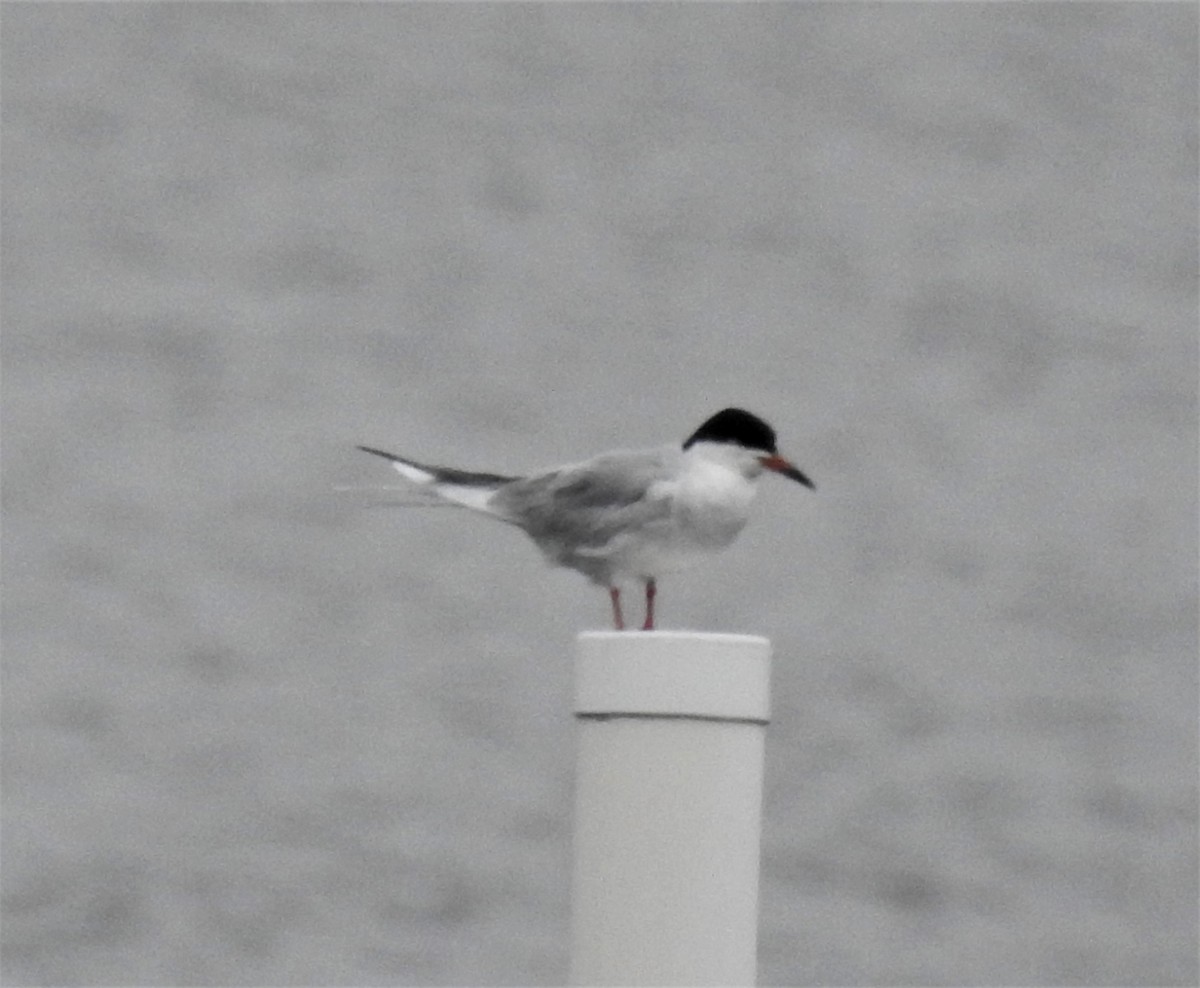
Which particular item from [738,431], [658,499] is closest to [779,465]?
[738,431]

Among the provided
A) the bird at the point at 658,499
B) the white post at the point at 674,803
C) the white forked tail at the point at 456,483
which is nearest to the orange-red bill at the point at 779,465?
the bird at the point at 658,499

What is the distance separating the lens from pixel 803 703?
405 inches

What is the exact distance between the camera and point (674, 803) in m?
2.81

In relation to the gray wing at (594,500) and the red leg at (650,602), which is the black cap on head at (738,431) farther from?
the red leg at (650,602)

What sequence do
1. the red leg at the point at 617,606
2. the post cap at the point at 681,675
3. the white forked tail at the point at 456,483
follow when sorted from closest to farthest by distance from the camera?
the post cap at the point at 681,675 < the red leg at the point at 617,606 < the white forked tail at the point at 456,483

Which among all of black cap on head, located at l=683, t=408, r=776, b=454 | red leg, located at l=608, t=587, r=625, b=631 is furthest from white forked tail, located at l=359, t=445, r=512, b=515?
black cap on head, located at l=683, t=408, r=776, b=454

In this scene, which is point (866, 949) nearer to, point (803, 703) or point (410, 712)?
point (803, 703)

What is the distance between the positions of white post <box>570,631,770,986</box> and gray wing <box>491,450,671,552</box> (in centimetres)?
91

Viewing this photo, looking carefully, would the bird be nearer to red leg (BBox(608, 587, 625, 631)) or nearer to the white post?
red leg (BBox(608, 587, 625, 631))

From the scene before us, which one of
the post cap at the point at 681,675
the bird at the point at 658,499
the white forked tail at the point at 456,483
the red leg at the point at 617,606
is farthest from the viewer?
the white forked tail at the point at 456,483

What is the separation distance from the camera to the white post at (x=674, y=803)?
110 inches

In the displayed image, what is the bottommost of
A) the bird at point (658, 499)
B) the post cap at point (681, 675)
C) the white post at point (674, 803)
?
the white post at point (674, 803)

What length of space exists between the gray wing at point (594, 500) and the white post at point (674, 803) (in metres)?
0.91

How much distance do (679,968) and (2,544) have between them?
8632 mm
